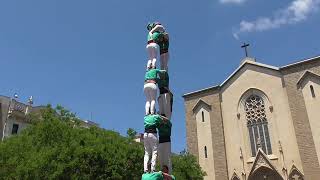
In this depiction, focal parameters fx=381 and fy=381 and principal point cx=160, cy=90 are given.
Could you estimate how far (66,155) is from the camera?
59.1 ft

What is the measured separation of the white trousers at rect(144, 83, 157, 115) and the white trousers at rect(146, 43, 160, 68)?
848 millimetres

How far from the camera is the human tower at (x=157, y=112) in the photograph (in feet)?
28.8

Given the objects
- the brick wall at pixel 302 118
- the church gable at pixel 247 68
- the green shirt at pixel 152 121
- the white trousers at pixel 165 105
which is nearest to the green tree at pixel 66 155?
the white trousers at pixel 165 105

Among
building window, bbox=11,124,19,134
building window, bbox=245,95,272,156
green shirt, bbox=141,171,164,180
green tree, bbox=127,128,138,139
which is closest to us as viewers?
green shirt, bbox=141,171,164,180

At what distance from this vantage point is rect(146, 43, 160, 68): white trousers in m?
10.2

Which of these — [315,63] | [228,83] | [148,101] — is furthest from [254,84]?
[148,101]

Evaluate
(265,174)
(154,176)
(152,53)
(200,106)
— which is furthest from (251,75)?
(154,176)

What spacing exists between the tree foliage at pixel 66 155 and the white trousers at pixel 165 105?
9.27 metres

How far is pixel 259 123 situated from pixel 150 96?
24.0 meters

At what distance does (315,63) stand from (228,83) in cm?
768

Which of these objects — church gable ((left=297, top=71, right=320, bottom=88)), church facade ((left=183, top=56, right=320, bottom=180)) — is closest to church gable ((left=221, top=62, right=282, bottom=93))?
church facade ((left=183, top=56, right=320, bottom=180))

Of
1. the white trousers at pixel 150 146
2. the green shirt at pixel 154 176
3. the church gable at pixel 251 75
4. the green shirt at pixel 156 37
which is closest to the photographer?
the green shirt at pixel 154 176

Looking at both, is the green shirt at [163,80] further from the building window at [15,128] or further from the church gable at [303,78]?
the building window at [15,128]

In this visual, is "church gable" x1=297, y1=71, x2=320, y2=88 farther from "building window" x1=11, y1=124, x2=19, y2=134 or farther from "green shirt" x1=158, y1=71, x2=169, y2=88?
"building window" x1=11, y1=124, x2=19, y2=134
